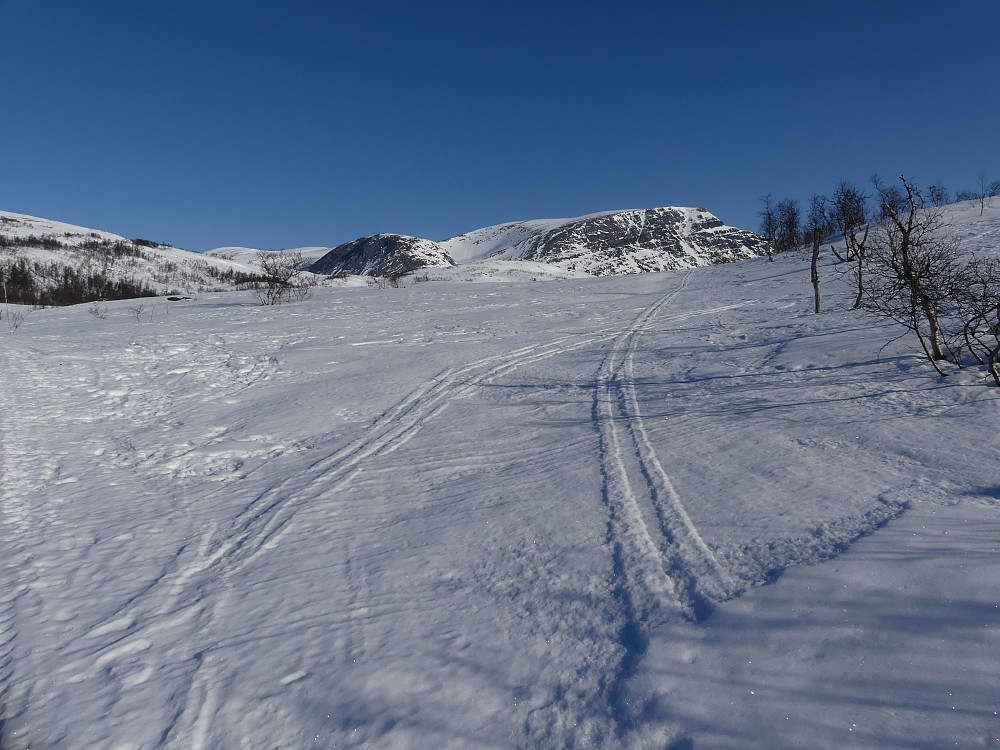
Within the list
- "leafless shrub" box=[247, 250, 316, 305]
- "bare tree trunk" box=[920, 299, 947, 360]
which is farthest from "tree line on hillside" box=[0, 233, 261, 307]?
"bare tree trunk" box=[920, 299, 947, 360]

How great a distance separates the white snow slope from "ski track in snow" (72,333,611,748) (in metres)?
0.03

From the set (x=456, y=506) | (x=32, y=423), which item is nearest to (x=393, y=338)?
(x=32, y=423)

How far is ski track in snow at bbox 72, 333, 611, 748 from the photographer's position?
10.1 ft

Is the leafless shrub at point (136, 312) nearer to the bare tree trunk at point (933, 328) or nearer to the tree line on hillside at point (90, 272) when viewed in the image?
the bare tree trunk at point (933, 328)

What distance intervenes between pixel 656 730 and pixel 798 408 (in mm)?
5611

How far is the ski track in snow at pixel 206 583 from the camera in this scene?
3.09 meters

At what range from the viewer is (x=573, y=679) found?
2.92 metres

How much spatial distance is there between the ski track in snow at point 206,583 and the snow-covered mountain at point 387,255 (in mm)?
162237

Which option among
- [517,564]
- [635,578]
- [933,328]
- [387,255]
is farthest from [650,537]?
[387,255]

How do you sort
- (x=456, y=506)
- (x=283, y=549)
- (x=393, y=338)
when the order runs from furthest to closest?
(x=393, y=338)
(x=456, y=506)
(x=283, y=549)

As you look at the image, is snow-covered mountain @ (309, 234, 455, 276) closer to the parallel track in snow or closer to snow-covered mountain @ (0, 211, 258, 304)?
snow-covered mountain @ (0, 211, 258, 304)

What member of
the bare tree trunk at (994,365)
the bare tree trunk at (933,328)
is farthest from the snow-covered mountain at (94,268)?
the bare tree trunk at (994,365)

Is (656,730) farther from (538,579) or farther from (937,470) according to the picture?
(937,470)

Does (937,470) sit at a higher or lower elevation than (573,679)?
higher
